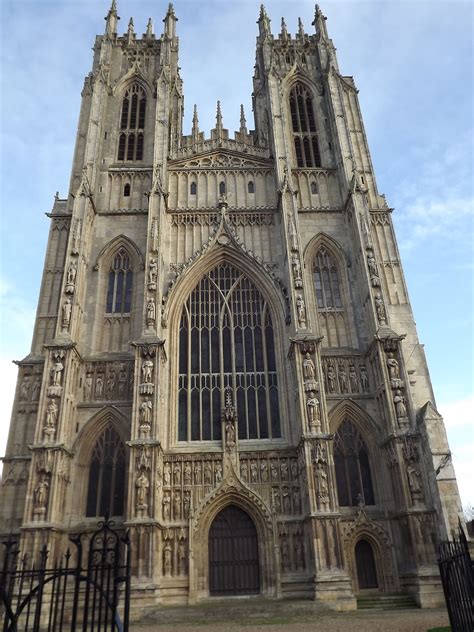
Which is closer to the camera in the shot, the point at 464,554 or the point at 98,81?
the point at 464,554

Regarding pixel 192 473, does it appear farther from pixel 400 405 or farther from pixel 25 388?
pixel 400 405

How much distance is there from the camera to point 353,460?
64.4 ft

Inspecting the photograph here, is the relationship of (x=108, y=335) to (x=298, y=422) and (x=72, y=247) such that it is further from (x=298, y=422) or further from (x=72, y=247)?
(x=298, y=422)

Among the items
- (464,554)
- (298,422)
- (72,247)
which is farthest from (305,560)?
(72,247)

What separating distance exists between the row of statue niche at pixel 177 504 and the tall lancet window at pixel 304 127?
18046 mm

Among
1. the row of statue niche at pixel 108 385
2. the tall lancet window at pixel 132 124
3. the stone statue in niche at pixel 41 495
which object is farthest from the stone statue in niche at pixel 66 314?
the tall lancet window at pixel 132 124

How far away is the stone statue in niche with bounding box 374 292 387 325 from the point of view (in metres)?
20.6

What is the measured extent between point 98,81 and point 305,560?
26.4m

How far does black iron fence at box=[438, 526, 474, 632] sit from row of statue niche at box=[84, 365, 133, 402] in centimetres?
1454

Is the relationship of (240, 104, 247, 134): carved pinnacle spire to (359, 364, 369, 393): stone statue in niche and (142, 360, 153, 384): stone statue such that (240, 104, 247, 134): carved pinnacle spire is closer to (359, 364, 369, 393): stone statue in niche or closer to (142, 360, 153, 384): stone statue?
(359, 364, 369, 393): stone statue in niche

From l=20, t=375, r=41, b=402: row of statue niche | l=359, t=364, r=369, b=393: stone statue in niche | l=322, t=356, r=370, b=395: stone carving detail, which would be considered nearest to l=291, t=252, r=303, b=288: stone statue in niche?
l=322, t=356, r=370, b=395: stone carving detail

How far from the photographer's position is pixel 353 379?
20.8 meters

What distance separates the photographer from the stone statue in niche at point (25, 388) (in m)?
20.0

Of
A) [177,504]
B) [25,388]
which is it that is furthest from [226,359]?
[25,388]
